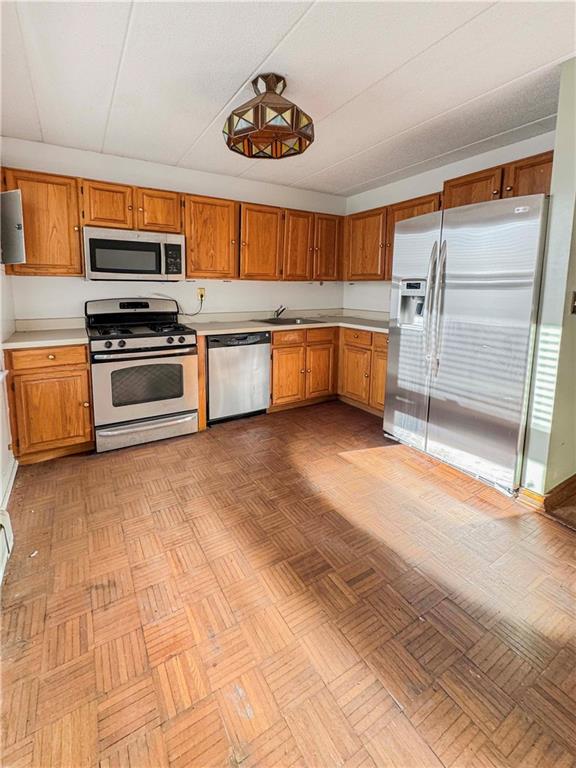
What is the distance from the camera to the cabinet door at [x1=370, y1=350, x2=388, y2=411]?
13.0ft

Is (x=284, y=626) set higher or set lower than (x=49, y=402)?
lower

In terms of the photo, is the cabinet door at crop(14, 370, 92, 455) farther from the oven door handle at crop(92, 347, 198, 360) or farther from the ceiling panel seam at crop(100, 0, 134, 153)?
the ceiling panel seam at crop(100, 0, 134, 153)

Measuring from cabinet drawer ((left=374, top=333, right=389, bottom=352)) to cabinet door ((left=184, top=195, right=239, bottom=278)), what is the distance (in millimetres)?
1602

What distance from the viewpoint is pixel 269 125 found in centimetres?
196

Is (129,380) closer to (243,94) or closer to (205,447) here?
(205,447)

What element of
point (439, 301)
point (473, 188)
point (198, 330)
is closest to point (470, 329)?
point (439, 301)

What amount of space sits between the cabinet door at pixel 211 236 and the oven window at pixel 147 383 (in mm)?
1016

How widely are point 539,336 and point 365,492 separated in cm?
145

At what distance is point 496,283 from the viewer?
2.52 m

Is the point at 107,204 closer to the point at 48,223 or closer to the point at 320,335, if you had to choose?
the point at 48,223

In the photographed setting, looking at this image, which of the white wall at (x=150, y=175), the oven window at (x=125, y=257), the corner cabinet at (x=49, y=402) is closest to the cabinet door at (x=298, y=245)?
the white wall at (x=150, y=175)

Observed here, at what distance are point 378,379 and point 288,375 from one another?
950 millimetres

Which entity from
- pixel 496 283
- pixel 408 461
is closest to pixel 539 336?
pixel 496 283

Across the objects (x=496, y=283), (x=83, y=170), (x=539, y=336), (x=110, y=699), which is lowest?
(x=110, y=699)
